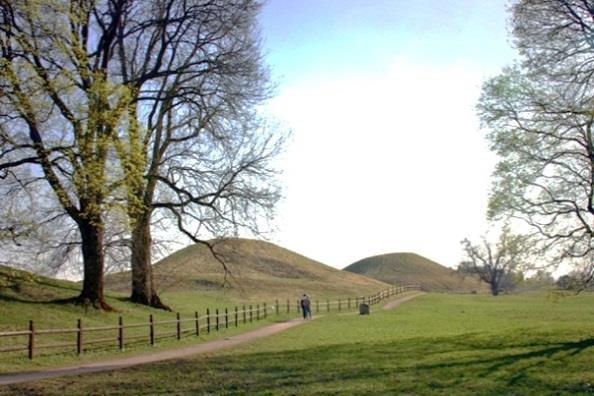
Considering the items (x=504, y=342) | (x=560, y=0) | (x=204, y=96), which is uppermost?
(x=204, y=96)

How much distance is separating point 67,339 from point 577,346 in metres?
17.9

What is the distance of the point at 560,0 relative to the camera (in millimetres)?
19312

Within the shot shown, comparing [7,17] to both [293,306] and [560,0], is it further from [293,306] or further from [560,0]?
[293,306]

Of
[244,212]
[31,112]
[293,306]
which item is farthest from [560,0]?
[293,306]

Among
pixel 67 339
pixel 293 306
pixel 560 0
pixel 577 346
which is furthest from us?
pixel 293 306

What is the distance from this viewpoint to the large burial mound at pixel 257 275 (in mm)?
67875

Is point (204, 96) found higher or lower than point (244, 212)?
higher

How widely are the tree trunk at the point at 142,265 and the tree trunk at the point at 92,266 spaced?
7.58ft

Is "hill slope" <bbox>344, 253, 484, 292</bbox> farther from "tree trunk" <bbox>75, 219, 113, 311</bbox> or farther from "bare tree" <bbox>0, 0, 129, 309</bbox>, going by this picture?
"bare tree" <bbox>0, 0, 129, 309</bbox>

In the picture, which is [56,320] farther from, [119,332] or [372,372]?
[372,372]

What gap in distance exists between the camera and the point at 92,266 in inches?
1162

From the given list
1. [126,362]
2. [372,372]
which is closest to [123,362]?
[126,362]

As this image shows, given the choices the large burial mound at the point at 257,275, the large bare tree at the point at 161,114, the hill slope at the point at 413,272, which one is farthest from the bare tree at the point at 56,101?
the hill slope at the point at 413,272

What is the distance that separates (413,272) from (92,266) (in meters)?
108
